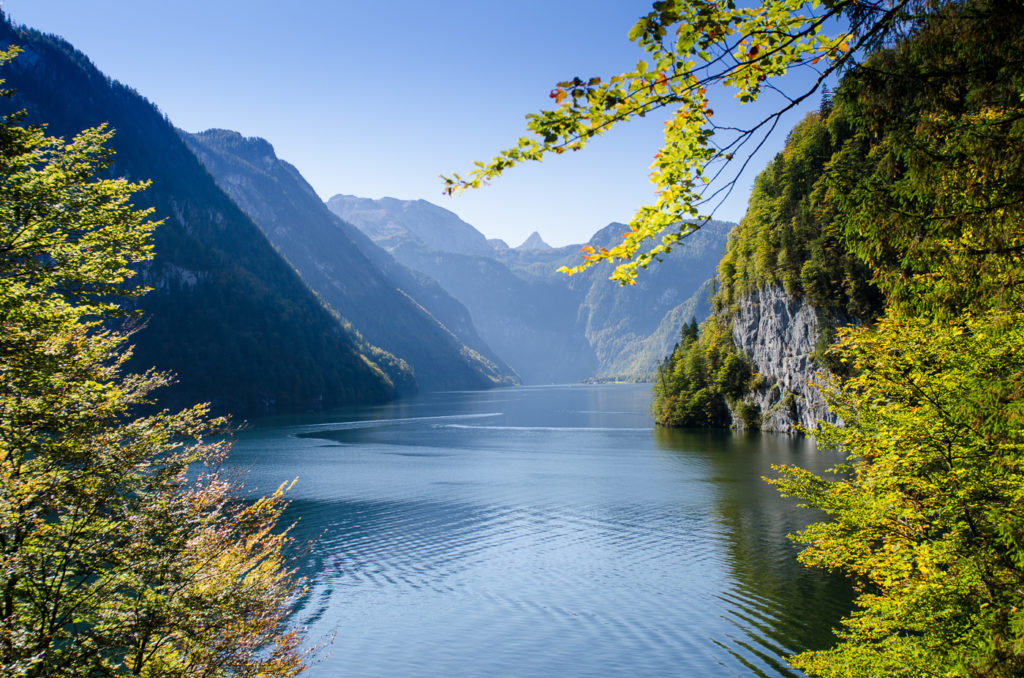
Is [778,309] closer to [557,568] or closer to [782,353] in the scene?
[782,353]

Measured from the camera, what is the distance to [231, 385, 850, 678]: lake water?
1841 centimetres

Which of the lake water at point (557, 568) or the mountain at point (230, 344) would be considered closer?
the lake water at point (557, 568)

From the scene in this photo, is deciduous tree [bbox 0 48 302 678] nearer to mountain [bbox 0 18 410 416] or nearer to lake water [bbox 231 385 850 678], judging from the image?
lake water [bbox 231 385 850 678]

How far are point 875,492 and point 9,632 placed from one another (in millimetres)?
15576

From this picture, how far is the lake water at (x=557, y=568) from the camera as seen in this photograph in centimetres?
1841

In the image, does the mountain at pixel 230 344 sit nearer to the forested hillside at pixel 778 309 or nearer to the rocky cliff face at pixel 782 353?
the forested hillside at pixel 778 309

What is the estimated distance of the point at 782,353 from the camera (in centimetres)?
7225

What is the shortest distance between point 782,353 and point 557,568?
5651cm

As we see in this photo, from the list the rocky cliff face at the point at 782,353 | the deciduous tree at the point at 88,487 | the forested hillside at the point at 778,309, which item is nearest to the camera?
the deciduous tree at the point at 88,487

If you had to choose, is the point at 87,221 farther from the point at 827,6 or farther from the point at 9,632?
the point at 827,6

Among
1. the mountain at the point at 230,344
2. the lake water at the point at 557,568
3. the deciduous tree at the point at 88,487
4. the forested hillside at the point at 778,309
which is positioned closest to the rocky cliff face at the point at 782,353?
the forested hillside at the point at 778,309

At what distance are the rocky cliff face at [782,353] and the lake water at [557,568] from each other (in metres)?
14.3

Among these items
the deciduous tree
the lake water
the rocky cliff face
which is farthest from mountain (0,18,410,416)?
the deciduous tree

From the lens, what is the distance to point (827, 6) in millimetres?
3645
